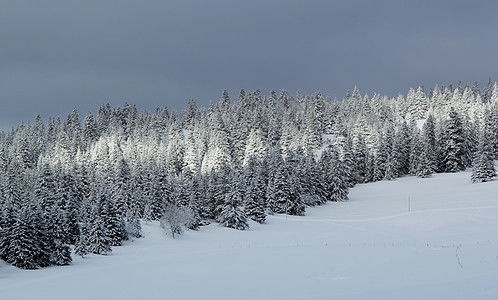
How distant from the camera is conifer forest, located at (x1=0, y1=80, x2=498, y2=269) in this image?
3956 cm

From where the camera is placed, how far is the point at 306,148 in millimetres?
104438

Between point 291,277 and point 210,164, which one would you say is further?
point 210,164

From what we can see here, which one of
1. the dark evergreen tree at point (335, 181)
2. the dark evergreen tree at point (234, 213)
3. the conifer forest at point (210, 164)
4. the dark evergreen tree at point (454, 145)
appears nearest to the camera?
the conifer forest at point (210, 164)

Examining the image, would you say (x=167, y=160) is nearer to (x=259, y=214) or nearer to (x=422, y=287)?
(x=259, y=214)

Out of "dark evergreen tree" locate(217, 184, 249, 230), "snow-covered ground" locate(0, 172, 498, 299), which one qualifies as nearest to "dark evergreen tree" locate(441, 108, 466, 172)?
"dark evergreen tree" locate(217, 184, 249, 230)

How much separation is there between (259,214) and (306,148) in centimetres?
4895

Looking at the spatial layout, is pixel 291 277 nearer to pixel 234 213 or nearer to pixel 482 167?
pixel 234 213

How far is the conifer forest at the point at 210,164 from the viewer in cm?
3956

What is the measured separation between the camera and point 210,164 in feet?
317

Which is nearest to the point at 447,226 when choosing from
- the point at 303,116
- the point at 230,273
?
the point at 230,273

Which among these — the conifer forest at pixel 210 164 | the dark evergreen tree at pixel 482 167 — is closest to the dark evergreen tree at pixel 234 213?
the conifer forest at pixel 210 164

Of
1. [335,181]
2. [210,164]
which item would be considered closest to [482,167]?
[335,181]

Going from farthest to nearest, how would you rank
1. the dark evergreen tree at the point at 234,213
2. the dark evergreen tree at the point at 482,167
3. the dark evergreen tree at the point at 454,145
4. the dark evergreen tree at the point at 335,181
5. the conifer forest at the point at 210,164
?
the dark evergreen tree at the point at 454,145
the dark evergreen tree at the point at 335,181
the dark evergreen tree at the point at 482,167
the dark evergreen tree at the point at 234,213
the conifer forest at the point at 210,164

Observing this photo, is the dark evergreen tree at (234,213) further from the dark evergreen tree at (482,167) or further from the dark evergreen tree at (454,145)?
the dark evergreen tree at (454,145)
